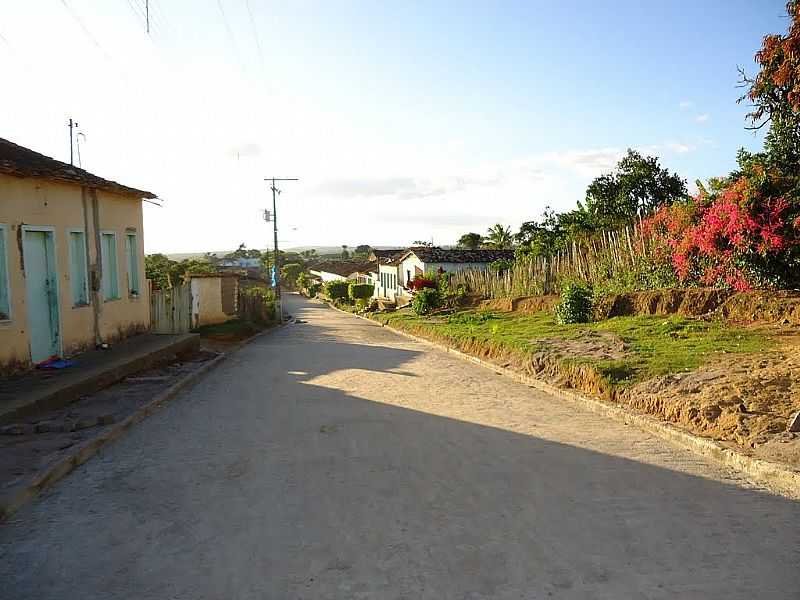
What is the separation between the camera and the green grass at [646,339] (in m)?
10.6

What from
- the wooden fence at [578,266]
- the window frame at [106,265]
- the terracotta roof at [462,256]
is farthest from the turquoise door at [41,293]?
the terracotta roof at [462,256]

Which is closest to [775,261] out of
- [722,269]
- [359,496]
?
[722,269]

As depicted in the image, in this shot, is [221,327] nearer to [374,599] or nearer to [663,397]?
[663,397]

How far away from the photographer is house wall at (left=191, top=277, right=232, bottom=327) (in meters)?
24.5

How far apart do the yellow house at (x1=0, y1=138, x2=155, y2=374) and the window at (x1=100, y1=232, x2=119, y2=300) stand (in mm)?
23

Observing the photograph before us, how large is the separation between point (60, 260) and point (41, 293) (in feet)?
2.74

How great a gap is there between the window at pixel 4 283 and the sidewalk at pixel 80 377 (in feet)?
3.48

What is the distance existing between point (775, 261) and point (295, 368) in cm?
1080

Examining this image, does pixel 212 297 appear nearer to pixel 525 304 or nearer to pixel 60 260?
pixel 525 304

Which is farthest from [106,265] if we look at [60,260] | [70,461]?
[70,461]

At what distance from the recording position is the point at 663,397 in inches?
356

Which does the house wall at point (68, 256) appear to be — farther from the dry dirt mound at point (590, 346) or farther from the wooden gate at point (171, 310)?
the dry dirt mound at point (590, 346)

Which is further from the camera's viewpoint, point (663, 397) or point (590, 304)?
point (590, 304)

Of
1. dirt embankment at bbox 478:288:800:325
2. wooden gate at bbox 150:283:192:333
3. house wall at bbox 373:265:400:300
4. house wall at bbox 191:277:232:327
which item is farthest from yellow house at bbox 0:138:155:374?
house wall at bbox 373:265:400:300
